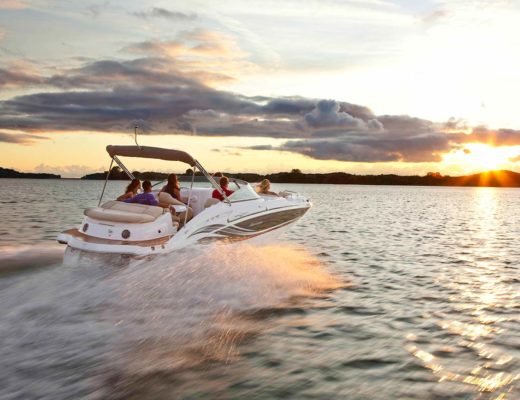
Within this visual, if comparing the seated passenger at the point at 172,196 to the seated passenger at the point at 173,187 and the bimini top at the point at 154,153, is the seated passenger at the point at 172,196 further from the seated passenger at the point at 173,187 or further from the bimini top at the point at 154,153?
the bimini top at the point at 154,153

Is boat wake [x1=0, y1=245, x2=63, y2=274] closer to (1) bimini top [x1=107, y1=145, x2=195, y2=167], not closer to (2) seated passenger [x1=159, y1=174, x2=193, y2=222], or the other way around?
(2) seated passenger [x1=159, y1=174, x2=193, y2=222]

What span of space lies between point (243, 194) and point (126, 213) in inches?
143

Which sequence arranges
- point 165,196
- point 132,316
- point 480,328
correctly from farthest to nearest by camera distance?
point 165,196 < point 480,328 < point 132,316

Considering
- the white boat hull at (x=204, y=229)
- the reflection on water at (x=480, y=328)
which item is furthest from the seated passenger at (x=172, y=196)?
the reflection on water at (x=480, y=328)

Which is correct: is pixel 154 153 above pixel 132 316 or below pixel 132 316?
above

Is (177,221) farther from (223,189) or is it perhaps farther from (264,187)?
(264,187)

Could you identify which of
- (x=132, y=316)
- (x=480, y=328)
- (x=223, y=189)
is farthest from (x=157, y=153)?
(x=480, y=328)

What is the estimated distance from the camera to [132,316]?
8195 mm

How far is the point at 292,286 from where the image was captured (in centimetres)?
1109

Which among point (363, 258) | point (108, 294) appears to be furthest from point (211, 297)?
point (363, 258)

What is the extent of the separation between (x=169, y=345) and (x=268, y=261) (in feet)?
23.4

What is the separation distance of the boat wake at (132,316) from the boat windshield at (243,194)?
1.31 meters

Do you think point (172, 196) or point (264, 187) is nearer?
point (172, 196)

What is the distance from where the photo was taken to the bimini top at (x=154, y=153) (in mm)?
12016
